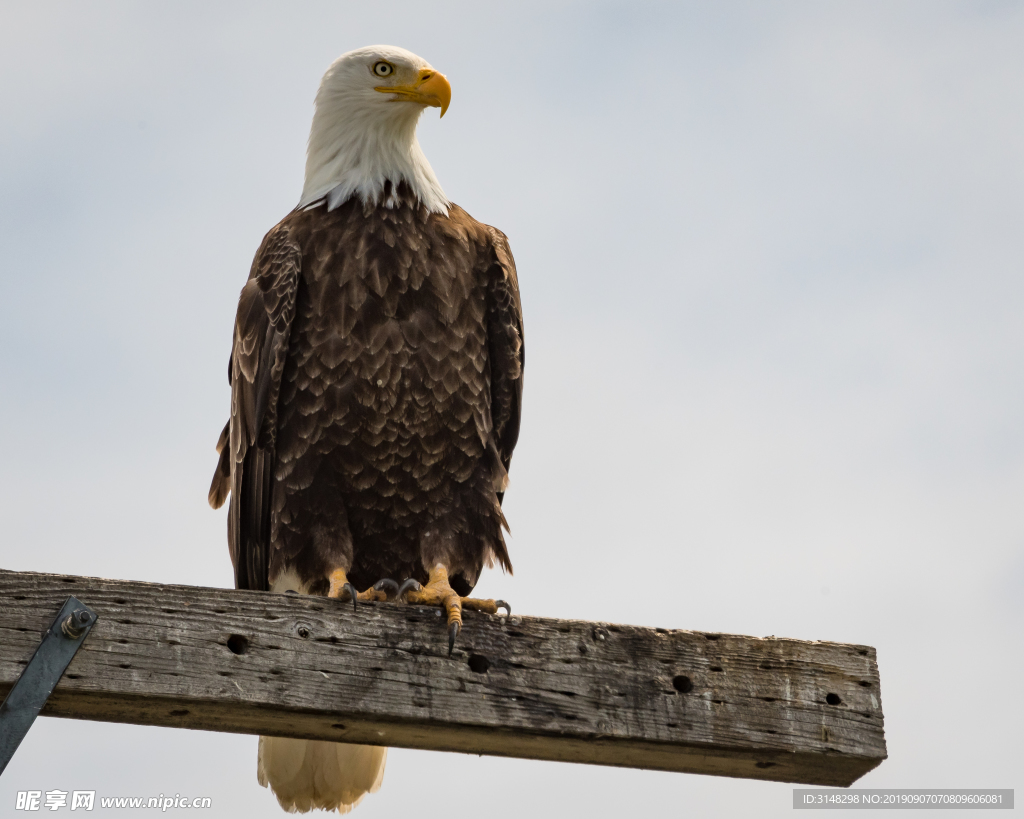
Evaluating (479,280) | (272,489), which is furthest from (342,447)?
(479,280)

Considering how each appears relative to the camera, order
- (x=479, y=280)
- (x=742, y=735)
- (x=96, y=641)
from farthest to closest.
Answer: (x=479, y=280)
(x=742, y=735)
(x=96, y=641)

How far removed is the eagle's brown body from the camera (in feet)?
13.2

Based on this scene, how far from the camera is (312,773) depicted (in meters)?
3.88

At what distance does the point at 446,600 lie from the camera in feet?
9.14

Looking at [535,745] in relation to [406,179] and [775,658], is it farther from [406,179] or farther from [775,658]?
[406,179]

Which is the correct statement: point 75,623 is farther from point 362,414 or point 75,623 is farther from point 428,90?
point 428,90

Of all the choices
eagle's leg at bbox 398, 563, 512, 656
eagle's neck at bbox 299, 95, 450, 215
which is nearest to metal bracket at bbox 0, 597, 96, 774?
eagle's leg at bbox 398, 563, 512, 656

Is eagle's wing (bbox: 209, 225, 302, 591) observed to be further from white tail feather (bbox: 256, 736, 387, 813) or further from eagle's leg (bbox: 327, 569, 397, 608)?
white tail feather (bbox: 256, 736, 387, 813)

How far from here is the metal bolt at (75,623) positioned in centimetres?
234

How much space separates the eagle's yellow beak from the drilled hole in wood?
2590 millimetres

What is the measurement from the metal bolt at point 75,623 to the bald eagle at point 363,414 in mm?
1544

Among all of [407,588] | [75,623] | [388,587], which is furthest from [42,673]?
[388,587]

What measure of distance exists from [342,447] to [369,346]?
35 cm

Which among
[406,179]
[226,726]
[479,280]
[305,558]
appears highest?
[406,179]
